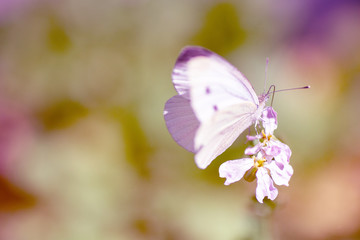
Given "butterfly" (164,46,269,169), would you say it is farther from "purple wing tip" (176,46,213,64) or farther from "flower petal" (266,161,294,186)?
"flower petal" (266,161,294,186)

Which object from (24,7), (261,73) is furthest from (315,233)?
(24,7)

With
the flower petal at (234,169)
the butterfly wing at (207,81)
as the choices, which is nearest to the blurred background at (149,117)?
the flower petal at (234,169)

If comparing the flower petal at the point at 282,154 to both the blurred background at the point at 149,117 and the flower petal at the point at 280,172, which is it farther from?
the blurred background at the point at 149,117

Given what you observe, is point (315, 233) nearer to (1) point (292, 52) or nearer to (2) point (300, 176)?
(2) point (300, 176)

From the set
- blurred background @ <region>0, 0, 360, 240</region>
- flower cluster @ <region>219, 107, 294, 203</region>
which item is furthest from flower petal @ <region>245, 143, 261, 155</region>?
Result: blurred background @ <region>0, 0, 360, 240</region>

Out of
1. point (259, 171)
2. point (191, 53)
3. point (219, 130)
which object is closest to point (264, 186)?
point (259, 171)

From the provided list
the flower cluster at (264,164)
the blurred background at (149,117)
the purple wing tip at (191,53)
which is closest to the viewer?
the purple wing tip at (191,53)
